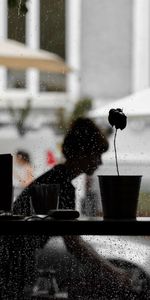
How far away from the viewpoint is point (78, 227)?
6.58 ft

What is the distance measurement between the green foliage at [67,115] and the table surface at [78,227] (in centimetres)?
58

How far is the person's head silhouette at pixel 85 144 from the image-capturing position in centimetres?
254

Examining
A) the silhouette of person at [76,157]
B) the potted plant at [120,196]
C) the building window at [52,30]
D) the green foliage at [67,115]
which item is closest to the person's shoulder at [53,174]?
the silhouette of person at [76,157]

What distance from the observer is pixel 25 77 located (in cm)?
272

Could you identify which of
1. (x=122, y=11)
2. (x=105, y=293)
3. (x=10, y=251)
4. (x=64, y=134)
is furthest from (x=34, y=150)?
(x=122, y=11)

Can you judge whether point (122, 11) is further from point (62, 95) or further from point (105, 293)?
point (105, 293)

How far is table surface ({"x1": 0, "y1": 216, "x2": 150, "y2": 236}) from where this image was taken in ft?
6.55

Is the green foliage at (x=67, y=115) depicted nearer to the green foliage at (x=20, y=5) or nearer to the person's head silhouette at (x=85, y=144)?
the person's head silhouette at (x=85, y=144)

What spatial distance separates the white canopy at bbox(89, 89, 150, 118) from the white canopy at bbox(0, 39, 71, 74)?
169mm

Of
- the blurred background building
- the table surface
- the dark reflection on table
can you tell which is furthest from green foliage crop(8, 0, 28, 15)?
the table surface

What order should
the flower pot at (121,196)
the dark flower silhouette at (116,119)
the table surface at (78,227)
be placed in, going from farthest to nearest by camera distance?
1. the dark flower silhouette at (116,119)
2. the flower pot at (121,196)
3. the table surface at (78,227)

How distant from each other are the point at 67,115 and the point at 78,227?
652 mm

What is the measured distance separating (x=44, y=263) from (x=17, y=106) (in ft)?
1.52

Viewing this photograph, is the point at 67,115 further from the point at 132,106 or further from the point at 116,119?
the point at 116,119
